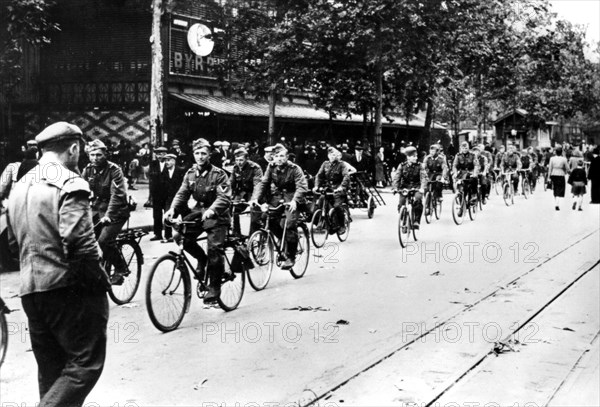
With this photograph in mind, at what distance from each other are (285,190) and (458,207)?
27.1ft

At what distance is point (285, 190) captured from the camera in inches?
377

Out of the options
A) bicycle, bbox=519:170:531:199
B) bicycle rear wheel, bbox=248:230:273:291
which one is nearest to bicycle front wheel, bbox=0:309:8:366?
bicycle rear wheel, bbox=248:230:273:291

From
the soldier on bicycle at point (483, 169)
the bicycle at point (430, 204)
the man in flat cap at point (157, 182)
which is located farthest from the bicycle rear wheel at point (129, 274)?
the soldier on bicycle at point (483, 169)

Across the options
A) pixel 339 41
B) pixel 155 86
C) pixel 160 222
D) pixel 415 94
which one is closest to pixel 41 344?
pixel 160 222

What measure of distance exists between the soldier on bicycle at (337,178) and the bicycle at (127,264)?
17.5 ft

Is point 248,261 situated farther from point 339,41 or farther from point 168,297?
point 339,41

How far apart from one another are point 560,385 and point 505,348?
972 mm

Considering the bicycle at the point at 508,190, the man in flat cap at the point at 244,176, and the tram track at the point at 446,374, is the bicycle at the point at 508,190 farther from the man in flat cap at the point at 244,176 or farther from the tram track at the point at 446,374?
the tram track at the point at 446,374


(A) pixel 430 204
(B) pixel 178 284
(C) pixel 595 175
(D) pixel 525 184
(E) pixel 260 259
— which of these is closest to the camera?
(B) pixel 178 284

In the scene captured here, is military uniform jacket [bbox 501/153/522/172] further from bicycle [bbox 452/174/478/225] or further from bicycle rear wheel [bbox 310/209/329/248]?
bicycle rear wheel [bbox 310/209/329/248]

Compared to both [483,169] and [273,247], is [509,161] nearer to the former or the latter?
[483,169]

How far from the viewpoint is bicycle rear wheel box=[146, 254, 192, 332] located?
21.6 ft

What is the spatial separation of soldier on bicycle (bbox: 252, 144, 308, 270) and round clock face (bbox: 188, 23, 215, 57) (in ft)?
67.6

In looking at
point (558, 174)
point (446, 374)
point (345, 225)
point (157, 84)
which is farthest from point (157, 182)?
point (558, 174)
